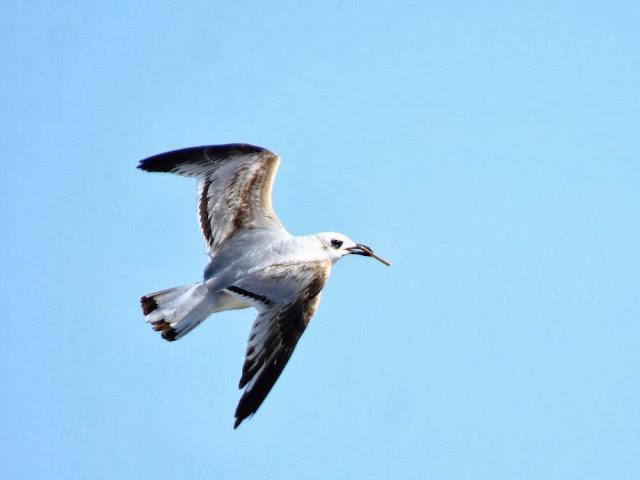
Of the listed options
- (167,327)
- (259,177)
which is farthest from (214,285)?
(259,177)

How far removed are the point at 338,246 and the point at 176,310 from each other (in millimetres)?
2586

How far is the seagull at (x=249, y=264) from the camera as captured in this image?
13.9m

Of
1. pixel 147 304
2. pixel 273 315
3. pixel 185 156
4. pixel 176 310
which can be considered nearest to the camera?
pixel 273 315

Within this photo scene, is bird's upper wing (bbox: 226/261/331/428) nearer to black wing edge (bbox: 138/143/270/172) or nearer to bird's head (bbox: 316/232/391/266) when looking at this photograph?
bird's head (bbox: 316/232/391/266)

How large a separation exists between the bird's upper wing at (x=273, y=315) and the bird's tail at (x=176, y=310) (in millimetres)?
431

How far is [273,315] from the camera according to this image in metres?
14.3

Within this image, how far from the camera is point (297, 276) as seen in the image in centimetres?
1499

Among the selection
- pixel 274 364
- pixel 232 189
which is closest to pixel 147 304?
pixel 232 189

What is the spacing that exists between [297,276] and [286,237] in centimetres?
105

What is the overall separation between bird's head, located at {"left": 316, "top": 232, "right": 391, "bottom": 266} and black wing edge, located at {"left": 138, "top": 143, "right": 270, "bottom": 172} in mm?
1369

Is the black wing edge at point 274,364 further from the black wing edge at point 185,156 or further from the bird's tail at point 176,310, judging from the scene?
the black wing edge at point 185,156

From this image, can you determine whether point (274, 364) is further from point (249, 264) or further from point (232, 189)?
point (232, 189)

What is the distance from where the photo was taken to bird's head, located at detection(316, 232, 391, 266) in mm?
16516

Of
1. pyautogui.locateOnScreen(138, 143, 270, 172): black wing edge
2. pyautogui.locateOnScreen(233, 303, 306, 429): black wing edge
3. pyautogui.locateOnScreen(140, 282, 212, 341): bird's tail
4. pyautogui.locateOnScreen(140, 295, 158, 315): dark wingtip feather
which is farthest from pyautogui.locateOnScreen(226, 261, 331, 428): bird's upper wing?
pyautogui.locateOnScreen(138, 143, 270, 172): black wing edge
